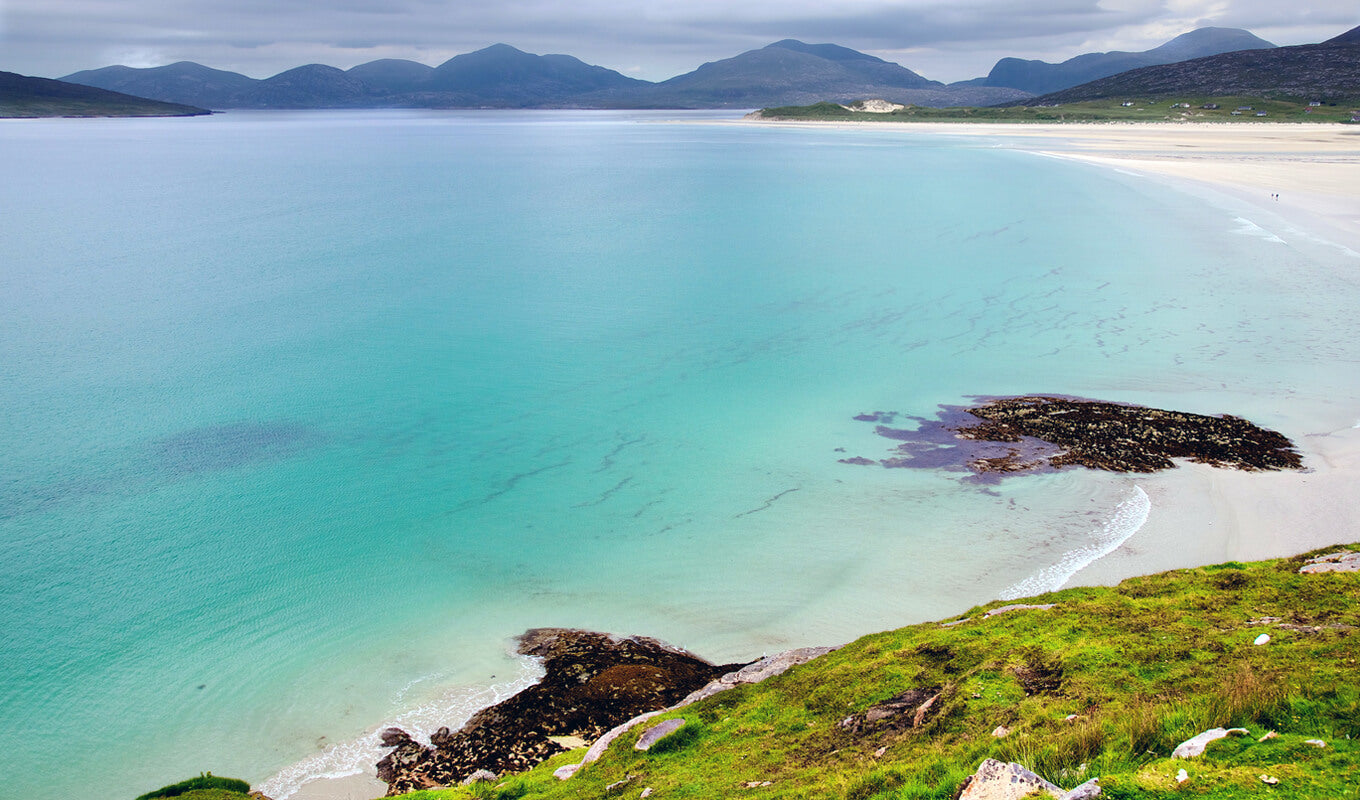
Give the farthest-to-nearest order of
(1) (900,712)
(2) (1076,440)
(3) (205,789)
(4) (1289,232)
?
(4) (1289,232) < (2) (1076,440) < (3) (205,789) < (1) (900,712)

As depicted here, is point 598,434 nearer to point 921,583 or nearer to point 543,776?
point 921,583

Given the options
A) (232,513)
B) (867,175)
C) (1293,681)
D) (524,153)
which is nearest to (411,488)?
(232,513)

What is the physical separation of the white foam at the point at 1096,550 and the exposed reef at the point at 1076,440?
1.78m

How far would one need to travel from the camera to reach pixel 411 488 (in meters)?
18.7

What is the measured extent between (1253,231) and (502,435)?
151ft

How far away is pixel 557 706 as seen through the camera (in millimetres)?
10883

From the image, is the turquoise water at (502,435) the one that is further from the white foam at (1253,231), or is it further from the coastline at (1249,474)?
the coastline at (1249,474)

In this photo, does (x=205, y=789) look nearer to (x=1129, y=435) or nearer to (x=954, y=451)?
(x=954, y=451)

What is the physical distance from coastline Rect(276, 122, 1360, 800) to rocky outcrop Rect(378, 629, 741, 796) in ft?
2.29

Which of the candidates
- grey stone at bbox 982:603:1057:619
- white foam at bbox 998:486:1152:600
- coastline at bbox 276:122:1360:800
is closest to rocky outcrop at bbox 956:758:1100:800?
grey stone at bbox 982:603:1057:619

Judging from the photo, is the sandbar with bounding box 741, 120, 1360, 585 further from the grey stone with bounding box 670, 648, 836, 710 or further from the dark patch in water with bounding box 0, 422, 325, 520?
the dark patch in water with bounding box 0, 422, 325, 520

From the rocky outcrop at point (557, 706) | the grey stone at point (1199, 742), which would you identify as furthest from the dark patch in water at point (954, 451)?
the grey stone at point (1199, 742)

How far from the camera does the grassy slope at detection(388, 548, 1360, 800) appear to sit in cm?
556

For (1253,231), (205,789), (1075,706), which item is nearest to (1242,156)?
(1253,231)
